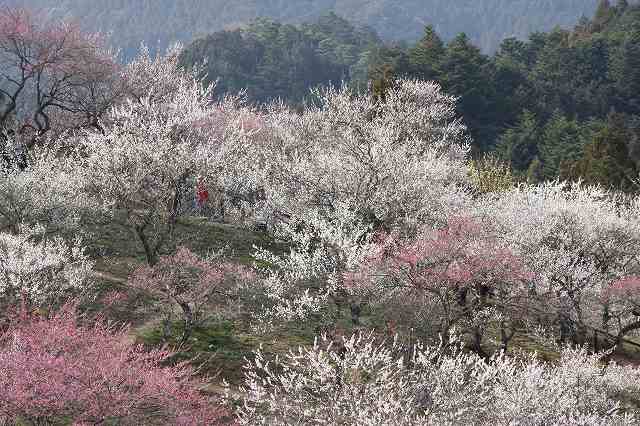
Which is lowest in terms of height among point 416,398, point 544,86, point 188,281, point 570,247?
point 416,398

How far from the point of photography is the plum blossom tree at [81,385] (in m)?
9.93

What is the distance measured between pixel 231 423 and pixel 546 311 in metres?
8.97

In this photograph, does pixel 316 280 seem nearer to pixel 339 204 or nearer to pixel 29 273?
pixel 339 204

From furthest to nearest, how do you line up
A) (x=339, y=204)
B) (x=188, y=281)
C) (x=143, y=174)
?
(x=339, y=204) < (x=143, y=174) < (x=188, y=281)

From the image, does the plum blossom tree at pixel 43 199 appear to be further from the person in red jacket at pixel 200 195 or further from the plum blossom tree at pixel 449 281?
the plum blossom tree at pixel 449 281

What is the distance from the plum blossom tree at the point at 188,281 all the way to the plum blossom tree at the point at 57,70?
1202 cm

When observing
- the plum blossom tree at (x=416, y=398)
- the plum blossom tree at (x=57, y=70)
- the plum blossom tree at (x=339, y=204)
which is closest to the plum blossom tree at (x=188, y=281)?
the plum blossom tree at (x=339, y=204)

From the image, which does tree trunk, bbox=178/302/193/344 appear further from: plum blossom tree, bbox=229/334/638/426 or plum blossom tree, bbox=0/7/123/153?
plum blossom tree, bbox=0/7/123/153

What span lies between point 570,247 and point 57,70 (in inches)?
855

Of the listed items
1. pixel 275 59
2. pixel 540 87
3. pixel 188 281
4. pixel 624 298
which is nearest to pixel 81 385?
pixel 188 281

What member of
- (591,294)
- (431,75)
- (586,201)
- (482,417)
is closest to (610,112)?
(431,75)

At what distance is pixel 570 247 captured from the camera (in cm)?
2041

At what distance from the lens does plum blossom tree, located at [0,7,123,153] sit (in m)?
27.0

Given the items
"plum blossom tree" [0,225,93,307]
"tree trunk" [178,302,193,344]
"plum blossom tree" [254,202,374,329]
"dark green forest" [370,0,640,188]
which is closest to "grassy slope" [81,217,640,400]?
"tree trunk" [178,302,193,344]
